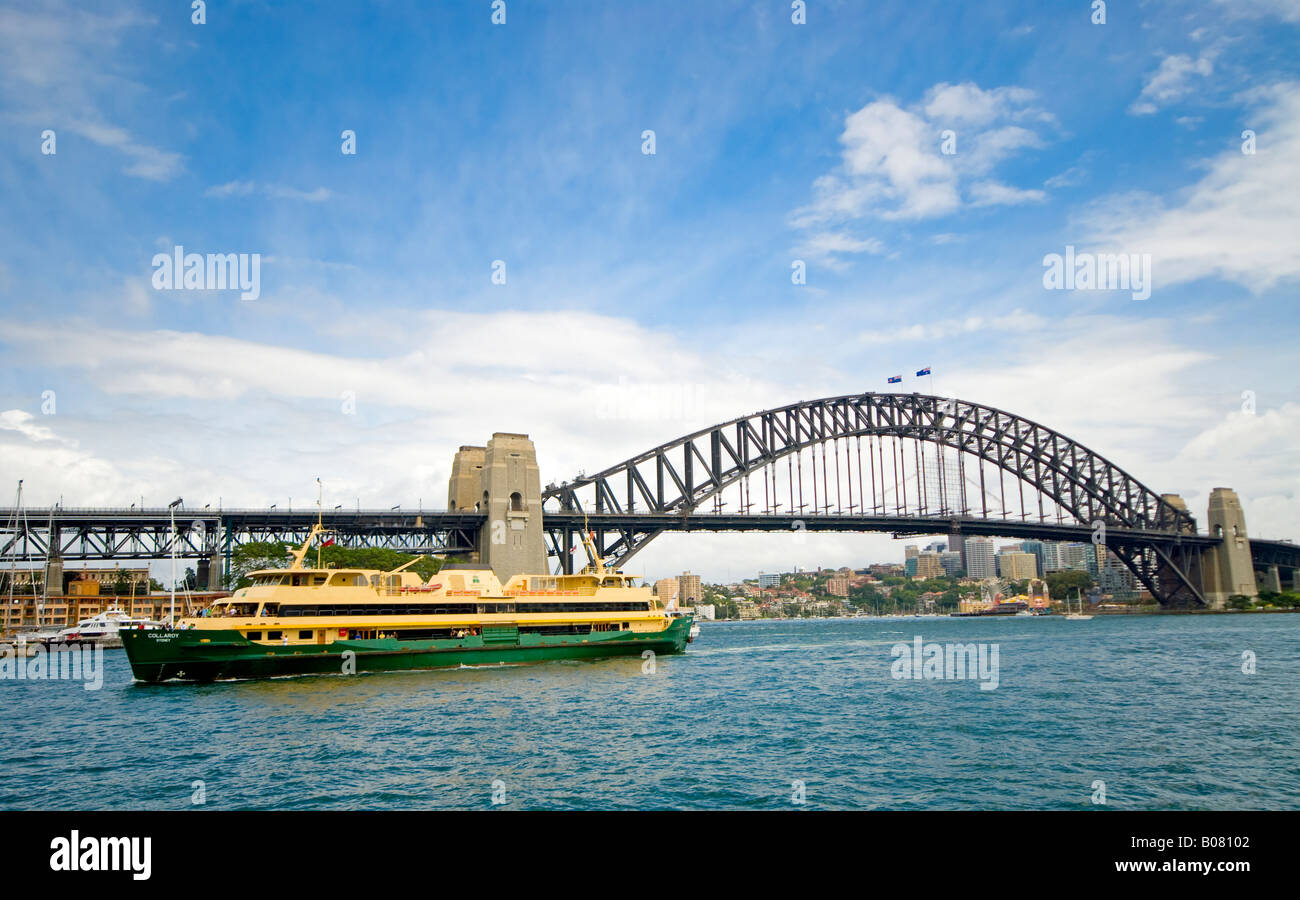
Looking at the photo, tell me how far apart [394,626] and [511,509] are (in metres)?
42.2

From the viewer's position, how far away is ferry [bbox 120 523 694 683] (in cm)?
3859

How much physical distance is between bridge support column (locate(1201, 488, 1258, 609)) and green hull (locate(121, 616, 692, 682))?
348 ft

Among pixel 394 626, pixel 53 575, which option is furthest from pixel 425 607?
pixel 53 575

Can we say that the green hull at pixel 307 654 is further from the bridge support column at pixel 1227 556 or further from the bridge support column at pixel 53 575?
the bridge support column at pixel 1227 556

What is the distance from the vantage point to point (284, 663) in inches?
1548

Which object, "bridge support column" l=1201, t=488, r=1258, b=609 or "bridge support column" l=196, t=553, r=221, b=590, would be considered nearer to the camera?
"bridge support column" l=196, t=553, r=221, b=590

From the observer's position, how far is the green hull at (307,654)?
3825 cm

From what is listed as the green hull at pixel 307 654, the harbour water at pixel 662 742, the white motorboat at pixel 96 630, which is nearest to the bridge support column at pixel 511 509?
the white motorboat at pixel 96 630

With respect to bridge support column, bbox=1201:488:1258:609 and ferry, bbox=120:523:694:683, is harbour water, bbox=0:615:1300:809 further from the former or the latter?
bridge support column, bbox=1201:488:1258:609

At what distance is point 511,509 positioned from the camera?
84500 millimetres

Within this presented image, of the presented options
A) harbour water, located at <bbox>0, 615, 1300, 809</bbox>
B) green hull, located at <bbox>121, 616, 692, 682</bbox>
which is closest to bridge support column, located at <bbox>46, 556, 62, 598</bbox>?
harbour water, located at <bbox>0, 615, 1300, 809</bbox>

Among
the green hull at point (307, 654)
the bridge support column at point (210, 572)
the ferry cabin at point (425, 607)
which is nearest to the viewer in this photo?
the green hull at point (307, 654)

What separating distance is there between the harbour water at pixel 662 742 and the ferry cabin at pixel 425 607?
97.1 inches
